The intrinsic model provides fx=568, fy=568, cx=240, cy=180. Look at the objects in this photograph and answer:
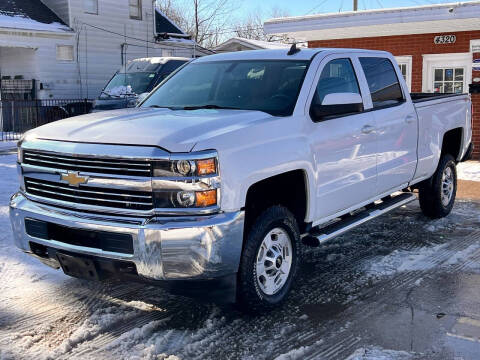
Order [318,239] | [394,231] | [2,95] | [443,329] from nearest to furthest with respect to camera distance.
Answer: [443,329]
[318,239]
[394,231]
[2,95]

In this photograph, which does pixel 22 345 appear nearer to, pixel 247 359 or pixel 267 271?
pixel 247 359

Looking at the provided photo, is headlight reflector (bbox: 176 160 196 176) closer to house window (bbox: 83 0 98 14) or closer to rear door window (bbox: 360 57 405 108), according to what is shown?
rear door window (bbox: 360 57 405 108)

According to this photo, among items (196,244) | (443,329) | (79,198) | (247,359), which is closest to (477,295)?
(443,329)

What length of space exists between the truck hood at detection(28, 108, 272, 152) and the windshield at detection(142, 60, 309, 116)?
1.01 feet

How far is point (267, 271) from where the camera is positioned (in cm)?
427

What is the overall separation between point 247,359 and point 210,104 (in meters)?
2.24

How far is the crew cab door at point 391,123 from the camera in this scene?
5.56 metres

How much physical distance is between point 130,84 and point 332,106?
11563 millimetres

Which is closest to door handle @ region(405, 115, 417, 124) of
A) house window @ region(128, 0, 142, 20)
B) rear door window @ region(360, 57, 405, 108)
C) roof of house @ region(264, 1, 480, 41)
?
rear door window @ region(360, 57, 405, 108)

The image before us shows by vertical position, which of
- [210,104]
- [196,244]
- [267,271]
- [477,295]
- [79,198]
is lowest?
[477,295]

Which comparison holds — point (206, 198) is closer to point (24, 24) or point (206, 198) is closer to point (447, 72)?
point (447, 72)

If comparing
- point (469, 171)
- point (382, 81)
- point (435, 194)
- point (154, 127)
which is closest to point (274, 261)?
point (154, 127)

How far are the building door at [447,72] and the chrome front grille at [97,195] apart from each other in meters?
10.6

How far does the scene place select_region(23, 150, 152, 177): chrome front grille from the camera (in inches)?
142
